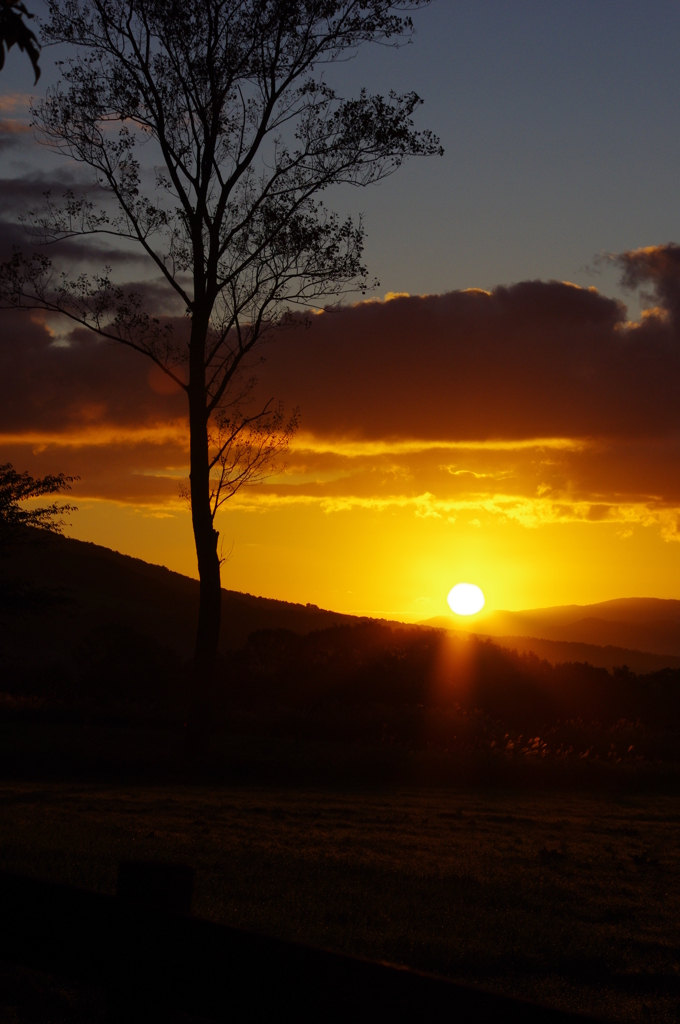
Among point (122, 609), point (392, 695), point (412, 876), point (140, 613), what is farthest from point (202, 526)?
point (122, 609)

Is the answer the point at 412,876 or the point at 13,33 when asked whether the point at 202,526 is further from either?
the point at 13,33

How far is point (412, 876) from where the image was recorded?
8.49m

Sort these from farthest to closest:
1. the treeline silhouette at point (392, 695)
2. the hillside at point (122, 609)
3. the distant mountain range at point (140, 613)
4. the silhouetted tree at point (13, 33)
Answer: the distant mountain range at point (140, 613) → the hillside at point (122, 609) → the treeline silhouette at point (392, 695) → the silhouetted tree at point (13, 33)

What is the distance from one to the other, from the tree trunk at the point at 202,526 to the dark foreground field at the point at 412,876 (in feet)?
17.5

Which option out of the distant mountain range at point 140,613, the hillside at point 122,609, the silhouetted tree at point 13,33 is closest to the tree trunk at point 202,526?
the silhouetted tree at point 13,33

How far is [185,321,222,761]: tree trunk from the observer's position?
1962 cm

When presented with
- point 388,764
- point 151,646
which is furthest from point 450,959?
point 151,646

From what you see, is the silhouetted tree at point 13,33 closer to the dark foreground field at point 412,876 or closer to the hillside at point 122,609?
the dark foreground field at point 412,876

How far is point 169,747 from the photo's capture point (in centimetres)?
1920

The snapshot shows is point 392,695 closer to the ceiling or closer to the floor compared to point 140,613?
closer to the floor

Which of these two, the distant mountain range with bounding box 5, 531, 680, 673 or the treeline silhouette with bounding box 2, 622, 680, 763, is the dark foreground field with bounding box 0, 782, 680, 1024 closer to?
the treeline silhouette with bounding box 2, 622, 680, 763

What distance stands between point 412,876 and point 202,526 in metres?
12.1

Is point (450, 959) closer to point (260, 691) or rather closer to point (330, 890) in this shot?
point (330, 890)

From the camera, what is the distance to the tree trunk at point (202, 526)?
64.4ft
